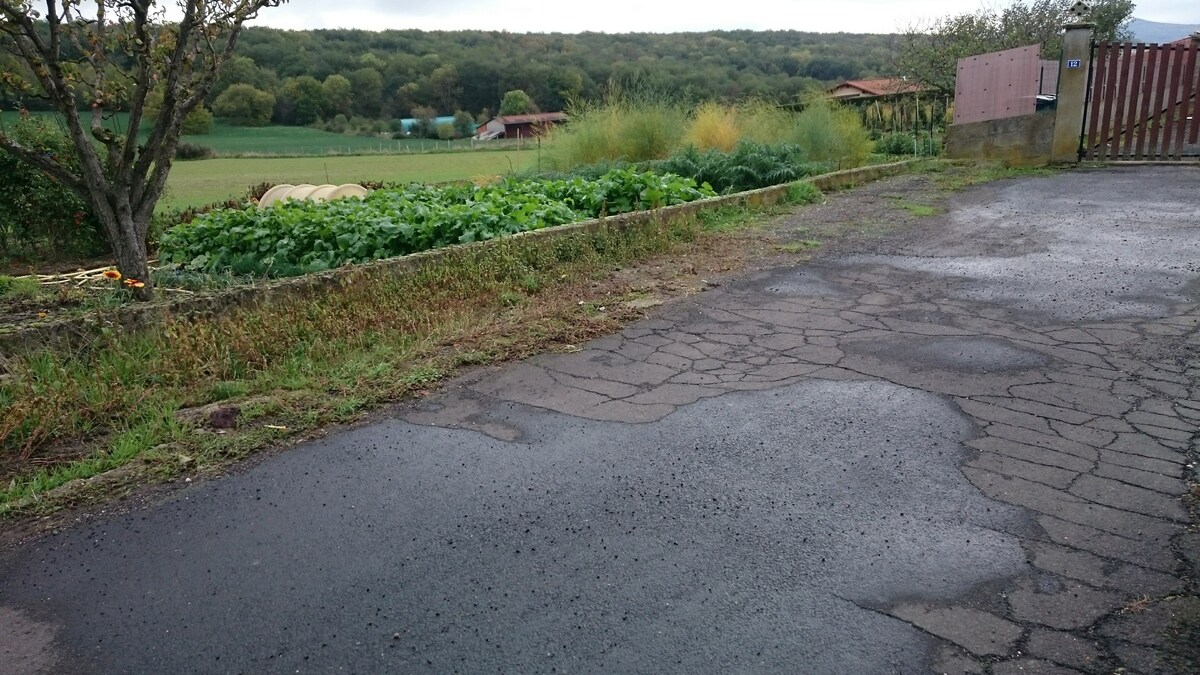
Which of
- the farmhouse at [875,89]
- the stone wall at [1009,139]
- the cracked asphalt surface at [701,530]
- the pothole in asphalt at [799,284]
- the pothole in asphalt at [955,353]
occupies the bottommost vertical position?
the cracked asphalt surface at [701,530]

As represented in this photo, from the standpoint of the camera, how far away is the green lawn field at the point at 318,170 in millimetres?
A: 15148

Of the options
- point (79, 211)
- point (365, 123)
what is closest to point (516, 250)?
point (79, 211)

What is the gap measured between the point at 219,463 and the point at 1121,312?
5.76 metres

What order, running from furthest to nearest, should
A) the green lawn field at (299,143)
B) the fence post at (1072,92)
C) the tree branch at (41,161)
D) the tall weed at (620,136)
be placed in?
the green lawn field at (299,143), the tall weed at (620,136), the fence post at (1072,92), the tree branch at (41,161)

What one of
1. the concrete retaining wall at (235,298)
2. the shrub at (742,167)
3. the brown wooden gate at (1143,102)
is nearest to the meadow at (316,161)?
the shrub at (742,167)

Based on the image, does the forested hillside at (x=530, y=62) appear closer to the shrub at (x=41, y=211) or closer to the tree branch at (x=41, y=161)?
the shrub at (x=41, y=211)

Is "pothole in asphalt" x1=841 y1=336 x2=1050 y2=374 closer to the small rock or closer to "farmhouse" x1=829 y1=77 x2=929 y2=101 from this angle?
the small rock

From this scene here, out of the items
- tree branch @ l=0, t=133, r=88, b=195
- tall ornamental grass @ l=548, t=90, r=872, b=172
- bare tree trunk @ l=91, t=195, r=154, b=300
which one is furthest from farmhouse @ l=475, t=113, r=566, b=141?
tree branch @ l=0, t=133, r=88, b=195

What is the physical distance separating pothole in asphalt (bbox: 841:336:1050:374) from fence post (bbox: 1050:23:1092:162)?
10265 millimetres

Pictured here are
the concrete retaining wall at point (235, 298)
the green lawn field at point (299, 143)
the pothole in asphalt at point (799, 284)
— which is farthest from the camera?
the green lawn field at point (299, 143)

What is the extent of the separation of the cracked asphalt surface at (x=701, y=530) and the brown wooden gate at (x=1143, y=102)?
390 inches

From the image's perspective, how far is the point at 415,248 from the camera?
7.61 meters

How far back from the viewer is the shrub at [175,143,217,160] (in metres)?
24.4

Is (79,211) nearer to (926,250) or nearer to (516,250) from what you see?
(516,250)
